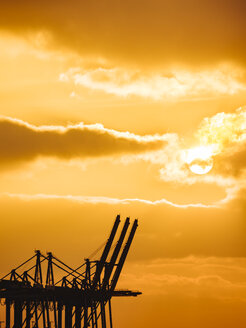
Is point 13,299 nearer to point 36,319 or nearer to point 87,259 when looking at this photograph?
point 36,319

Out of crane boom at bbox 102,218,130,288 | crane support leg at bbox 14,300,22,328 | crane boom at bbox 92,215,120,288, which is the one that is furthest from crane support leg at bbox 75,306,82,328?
crane support leg at bbox 14,300,22,328

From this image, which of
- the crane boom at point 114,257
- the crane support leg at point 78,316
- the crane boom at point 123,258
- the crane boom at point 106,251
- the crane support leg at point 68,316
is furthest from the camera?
the crane boom at point 123,258

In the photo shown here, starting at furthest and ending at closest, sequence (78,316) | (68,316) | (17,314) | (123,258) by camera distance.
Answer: (123,258)
(78,316)
(68,316)
(17,314)

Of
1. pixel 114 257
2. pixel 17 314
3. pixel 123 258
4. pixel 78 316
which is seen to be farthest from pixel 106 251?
pixel 17 314

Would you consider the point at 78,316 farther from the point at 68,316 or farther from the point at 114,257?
the point at 114,257

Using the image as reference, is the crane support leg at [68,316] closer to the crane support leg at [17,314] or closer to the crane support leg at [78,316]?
the crane support leg at [78,316]

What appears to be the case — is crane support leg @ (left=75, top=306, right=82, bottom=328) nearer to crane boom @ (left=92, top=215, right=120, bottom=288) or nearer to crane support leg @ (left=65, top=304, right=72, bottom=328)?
crane support leg @ (left=65, top=304, right=72, bottom=328)

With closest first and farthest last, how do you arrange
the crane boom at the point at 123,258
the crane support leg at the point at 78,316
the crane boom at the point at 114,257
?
the crane support leg at the point at 78,316
the crane boom at the point at 114,257
the crane boom at the point at 123,258

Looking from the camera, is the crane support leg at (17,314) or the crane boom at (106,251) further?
the crane boom at (106,251)

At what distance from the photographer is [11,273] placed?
9250 centimetres

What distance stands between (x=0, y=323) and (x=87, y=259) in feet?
56.5

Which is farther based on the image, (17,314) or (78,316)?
(78,316)

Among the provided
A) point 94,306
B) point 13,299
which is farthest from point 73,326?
point 13,299

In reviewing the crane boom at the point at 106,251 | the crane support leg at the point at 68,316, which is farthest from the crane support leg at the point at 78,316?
the crane boom at the point at 106,251
